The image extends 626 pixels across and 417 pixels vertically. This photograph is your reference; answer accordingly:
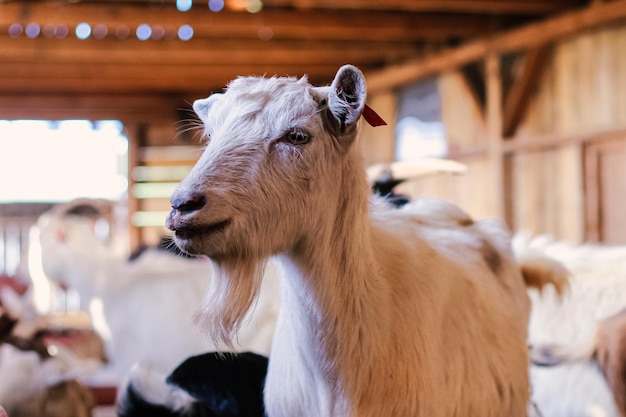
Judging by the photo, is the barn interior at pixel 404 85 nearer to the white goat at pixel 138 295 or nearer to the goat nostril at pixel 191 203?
the white goat at pixel 138 295

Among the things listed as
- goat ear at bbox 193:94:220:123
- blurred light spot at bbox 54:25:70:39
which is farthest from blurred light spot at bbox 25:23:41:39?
goat ear at bbox 193:94:220:123

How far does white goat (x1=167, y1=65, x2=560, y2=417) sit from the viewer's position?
1.70 metres

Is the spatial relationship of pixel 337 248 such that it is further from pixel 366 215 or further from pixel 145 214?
pixel 145 214

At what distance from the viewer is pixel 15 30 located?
24.2 feet

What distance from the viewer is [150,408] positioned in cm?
265

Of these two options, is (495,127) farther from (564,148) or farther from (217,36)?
(217,36)

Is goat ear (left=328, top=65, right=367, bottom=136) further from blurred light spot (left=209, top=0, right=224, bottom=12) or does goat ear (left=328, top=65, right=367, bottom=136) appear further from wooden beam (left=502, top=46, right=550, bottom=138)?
wooden beam (left=502, top=46, right=550, bottom=138)

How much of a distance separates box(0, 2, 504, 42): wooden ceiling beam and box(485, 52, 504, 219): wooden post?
39 centimetres

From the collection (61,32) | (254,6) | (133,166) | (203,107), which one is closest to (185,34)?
(61,32)

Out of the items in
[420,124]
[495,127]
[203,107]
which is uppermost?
[420,124]

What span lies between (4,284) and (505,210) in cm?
478

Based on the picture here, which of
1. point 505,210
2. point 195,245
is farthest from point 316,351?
point 505,210

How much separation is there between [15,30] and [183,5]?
1946mm

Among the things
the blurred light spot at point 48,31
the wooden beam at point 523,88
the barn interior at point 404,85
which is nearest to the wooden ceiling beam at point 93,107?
the barn interior at point 404,85
